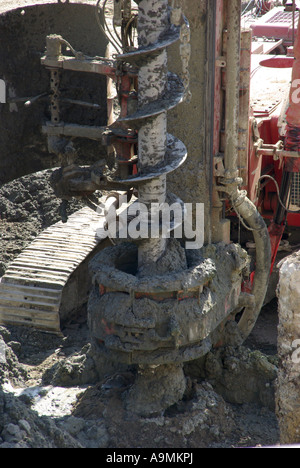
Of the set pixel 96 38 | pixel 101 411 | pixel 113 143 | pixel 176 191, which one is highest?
pixel 96 38

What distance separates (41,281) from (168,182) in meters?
1.92

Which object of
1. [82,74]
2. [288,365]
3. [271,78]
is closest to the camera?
[288,365]

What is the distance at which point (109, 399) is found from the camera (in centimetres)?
556

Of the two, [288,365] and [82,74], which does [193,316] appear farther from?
[82,74]

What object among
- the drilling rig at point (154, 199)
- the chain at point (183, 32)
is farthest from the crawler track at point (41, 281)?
the chain at point (183, 32)

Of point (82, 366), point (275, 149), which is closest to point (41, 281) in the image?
point (82, 366)

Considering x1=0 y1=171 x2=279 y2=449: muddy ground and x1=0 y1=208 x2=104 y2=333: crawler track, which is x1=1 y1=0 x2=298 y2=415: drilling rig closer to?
x1=0 y1=171 x2=279 y2=449: muddy ground

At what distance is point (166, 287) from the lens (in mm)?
5160

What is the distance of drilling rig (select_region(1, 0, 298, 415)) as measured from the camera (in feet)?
16.8

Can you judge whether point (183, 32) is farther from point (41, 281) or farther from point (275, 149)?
point (41, 281)

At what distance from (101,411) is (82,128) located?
2.18m

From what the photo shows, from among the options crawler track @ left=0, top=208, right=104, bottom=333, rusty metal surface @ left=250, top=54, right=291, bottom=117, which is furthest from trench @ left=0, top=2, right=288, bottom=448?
rusty metal surface @ left=250, top=54, right=291, bottom=117

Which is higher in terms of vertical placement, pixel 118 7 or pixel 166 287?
pixel 118 7

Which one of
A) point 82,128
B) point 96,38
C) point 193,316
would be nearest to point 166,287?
point 193,316
